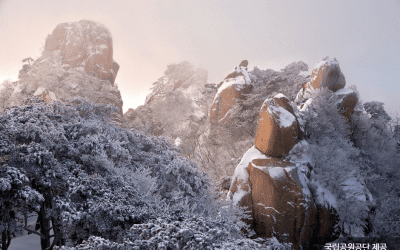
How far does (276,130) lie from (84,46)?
103 ft

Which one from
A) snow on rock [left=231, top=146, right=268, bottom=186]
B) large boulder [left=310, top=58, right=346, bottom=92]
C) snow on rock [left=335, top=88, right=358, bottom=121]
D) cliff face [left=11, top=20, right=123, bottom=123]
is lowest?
snow on rock [left=231, top=146, right=268, bottom=186]

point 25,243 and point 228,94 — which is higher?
point 228,94

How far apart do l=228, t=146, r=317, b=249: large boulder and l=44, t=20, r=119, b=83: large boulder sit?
28.7m

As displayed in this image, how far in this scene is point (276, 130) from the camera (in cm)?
1423

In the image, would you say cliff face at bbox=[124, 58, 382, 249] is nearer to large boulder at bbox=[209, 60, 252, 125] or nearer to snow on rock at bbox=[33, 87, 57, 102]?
large boulder at bbox=[209, 60, 252, 125]

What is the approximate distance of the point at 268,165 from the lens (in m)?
13.8

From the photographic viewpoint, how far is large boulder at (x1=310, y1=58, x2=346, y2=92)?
1886 cm

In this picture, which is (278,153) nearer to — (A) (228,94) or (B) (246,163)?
(B) (246,163)

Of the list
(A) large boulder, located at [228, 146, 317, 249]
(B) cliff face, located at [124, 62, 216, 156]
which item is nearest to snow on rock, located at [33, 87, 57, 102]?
(B) cliff face, located at [124, 62, 216, 156]

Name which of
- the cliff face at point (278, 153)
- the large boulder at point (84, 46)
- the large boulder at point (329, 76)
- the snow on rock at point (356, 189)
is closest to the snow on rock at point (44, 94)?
the large boulder at point (84, 46)

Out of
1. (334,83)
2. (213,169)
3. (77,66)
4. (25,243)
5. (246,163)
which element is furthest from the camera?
(77,66)

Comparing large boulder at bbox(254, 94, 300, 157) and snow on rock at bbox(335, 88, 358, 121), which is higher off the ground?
snow on rock at bbox(335, 88, 358, 121)

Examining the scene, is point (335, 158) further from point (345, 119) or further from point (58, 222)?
point (58, 222)

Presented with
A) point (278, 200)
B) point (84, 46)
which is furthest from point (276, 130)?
point (84, 46)
